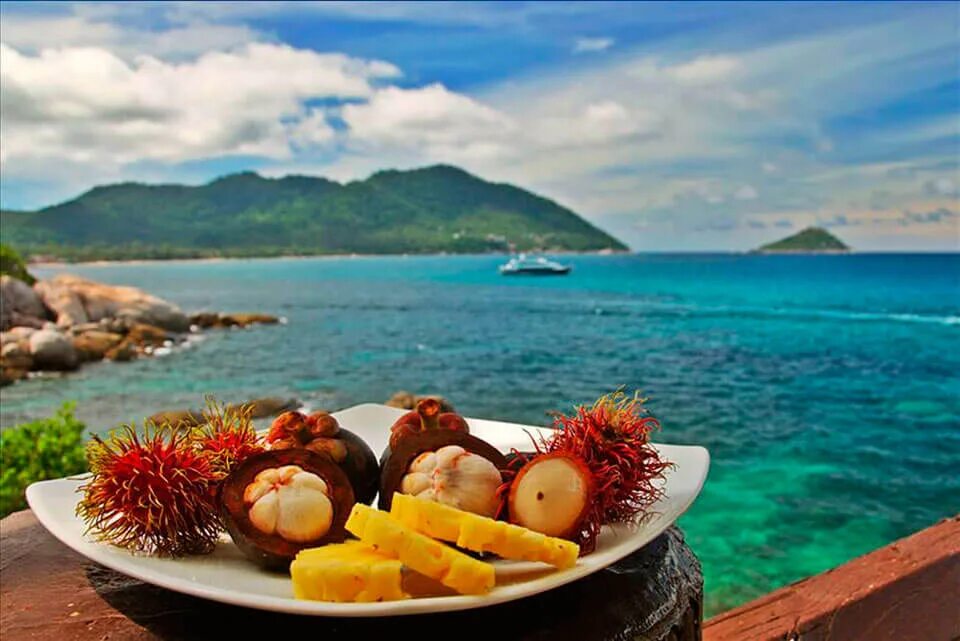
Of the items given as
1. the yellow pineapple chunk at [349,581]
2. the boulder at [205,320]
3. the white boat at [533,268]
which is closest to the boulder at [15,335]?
the boulder at [205,320]

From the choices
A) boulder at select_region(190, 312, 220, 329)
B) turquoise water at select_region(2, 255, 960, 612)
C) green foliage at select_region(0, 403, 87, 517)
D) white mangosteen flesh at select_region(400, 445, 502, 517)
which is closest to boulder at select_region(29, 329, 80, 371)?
turquoise water at select_region(2, 255, 960, 612)

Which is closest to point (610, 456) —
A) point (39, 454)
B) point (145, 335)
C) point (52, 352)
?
point (39, 454)

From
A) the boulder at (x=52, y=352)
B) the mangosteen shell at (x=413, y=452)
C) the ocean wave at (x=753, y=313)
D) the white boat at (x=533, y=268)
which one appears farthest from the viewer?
the white boat at (x=533, y=268)

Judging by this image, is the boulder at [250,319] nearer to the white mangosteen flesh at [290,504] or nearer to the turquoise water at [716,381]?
the turquoise water at [716,381]

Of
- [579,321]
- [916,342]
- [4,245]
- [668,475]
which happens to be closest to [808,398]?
[916,342]

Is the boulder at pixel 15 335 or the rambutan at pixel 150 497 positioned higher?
the rambutan at pixel 150 497

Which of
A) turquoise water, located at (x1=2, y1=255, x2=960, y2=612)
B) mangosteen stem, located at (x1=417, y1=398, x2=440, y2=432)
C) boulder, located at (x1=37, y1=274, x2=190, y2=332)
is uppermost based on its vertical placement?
mangosteen stem, located at (x1=417, y1=398, x2=440, y2=432)

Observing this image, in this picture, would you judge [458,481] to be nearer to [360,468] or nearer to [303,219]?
[360,468]

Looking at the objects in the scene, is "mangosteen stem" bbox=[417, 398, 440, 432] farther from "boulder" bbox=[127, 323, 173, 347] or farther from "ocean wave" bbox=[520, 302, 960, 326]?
"ocean wave" bbox=[520, 302, 960, 326]
